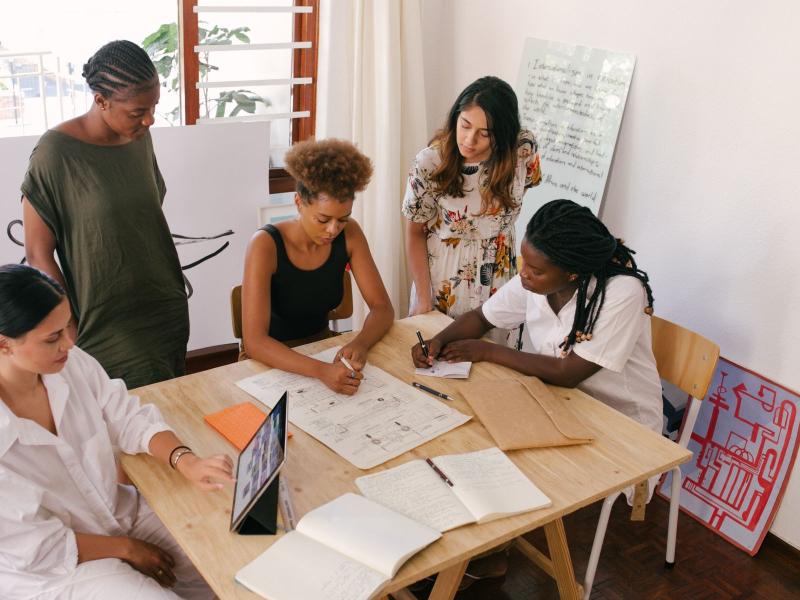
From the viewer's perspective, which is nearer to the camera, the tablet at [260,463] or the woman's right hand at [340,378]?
the tablet at [260,463]

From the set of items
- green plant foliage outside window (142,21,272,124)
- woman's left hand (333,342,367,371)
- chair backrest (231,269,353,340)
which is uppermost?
green plant foliage outside window (142,21,272,124)

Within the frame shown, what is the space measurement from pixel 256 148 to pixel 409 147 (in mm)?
818

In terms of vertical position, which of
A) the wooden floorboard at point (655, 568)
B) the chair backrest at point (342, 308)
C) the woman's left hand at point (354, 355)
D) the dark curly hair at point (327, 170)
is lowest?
the wooden floorboard at point (655, 568)

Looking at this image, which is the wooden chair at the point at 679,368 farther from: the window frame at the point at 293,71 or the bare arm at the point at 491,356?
the window frame at the point at 293,71

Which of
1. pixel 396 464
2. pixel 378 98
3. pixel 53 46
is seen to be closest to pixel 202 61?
pixel 53 46

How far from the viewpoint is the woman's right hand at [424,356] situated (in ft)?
6.81

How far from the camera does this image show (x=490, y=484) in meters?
1.56

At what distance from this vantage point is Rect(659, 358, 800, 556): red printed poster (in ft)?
8.24

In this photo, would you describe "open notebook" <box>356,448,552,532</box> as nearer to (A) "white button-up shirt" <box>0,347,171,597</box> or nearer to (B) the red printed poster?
(A) "white button-up shirt" <box>0,347,171,597</box>

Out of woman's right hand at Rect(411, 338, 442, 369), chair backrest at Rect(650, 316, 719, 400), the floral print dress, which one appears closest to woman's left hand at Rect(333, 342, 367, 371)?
woman's right hand at Rect(411, 338, 442, 369)

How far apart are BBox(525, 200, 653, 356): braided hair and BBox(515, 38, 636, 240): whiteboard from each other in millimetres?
1029

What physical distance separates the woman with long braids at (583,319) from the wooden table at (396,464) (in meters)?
0.08

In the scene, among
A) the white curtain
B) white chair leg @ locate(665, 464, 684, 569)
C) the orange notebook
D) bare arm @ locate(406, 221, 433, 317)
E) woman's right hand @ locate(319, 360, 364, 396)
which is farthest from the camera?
the white curtain

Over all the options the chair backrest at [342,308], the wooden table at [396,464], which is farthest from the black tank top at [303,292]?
the wooden table at [396,464]
